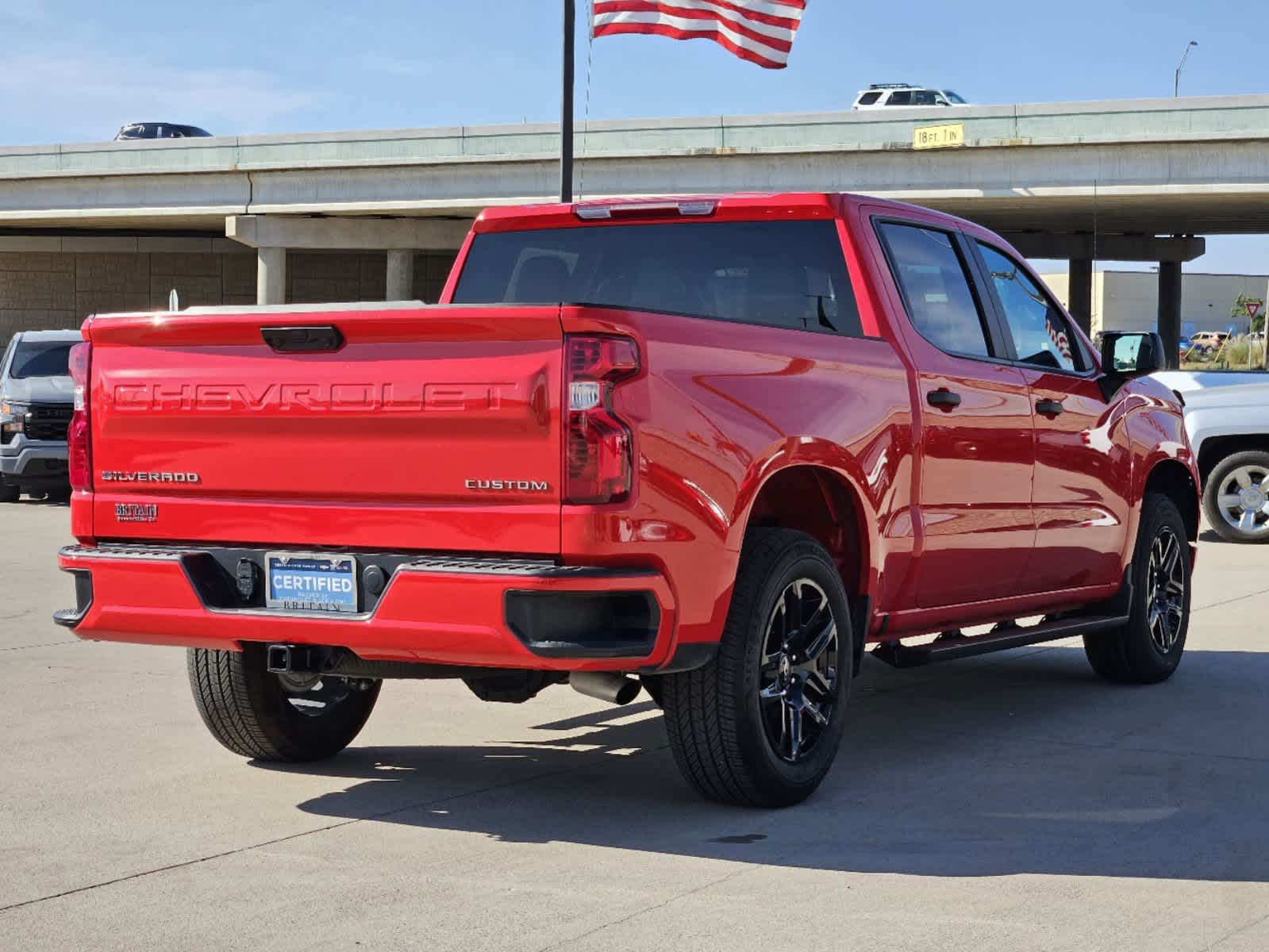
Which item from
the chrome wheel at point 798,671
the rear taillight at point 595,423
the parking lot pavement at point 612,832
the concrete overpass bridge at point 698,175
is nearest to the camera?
the parking lot pavement at point 612,832

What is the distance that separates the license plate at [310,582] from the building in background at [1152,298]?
421 feet

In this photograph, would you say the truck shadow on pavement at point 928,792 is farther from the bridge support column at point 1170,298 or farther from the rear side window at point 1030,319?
the bridge support column at point 1170,298

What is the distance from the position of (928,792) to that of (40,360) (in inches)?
673

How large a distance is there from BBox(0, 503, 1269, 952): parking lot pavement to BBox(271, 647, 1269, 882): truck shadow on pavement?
0.02 m

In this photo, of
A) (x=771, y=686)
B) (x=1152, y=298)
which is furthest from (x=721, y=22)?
(x=1152, y=298)

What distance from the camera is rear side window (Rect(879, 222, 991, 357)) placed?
7109 millimetres

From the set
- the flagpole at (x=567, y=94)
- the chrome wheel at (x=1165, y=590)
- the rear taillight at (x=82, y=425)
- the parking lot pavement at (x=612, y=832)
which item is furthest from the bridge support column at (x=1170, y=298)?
the rear taillight at (x=82, y=425)

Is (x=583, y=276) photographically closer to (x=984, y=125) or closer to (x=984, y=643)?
(x=984, y=643)

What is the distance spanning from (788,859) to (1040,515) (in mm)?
2833

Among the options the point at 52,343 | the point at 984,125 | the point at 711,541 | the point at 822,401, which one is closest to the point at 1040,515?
the point at 822,401

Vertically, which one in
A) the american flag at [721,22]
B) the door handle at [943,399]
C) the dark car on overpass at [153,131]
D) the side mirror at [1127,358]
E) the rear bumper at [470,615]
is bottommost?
the rear bumper at [470,615]

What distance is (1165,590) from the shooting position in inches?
365

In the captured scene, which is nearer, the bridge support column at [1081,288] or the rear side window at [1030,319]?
the rear side window at [1030,319]

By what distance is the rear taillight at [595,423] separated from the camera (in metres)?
5.22
